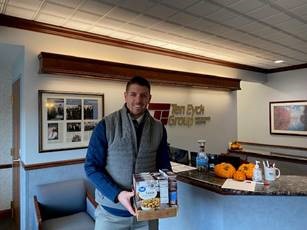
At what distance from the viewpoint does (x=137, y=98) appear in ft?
4.63

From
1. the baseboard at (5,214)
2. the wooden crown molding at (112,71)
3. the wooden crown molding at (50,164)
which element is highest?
the wooden crown molding at (112,71)

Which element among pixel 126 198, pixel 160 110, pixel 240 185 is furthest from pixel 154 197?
pixel 160 110

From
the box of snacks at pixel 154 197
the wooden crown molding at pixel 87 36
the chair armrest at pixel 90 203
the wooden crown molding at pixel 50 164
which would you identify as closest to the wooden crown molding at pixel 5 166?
the wooden crown molding at pixel 50 164

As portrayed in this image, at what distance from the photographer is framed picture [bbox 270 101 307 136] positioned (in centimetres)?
517

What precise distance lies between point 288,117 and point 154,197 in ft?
16.6

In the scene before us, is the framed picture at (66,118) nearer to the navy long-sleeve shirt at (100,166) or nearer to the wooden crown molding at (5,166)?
the wooden crown molding at (5,166)

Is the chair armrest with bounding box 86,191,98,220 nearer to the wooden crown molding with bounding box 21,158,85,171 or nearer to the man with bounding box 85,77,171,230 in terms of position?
the wooden crown molding with bounding box 21,158,85,171

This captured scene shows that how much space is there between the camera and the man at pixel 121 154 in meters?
1.36

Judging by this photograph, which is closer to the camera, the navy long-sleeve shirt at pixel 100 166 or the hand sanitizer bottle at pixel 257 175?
the navy long-sleeve shirt at pixel 100 166

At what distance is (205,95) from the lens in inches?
186

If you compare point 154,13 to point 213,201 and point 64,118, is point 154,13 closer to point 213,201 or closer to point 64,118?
point 64,118

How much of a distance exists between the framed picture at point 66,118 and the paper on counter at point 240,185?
2.00 m

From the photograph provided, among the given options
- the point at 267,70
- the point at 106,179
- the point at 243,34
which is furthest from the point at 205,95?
the point at 106,179

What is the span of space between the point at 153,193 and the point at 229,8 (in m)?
2.07
